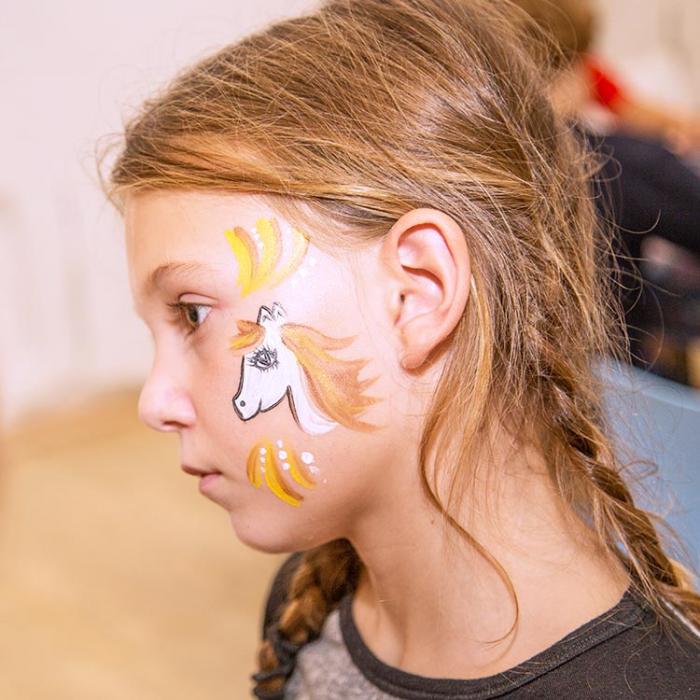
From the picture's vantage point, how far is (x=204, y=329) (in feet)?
2.70

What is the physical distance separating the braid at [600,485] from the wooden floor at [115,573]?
1.29 metres

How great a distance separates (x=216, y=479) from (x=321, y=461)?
11 cm

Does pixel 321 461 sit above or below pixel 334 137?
below

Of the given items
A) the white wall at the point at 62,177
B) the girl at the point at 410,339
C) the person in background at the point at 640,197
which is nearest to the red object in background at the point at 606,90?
the person in background at the point at 640,197

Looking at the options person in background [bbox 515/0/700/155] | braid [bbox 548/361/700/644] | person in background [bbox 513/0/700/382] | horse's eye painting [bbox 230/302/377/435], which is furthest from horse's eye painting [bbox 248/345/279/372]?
person in background [bbox 515/0/700/155]

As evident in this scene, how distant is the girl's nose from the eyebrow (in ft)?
0.26

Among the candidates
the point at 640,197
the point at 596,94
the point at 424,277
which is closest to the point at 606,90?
the point at 596,94

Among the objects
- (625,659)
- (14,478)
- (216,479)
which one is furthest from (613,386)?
(14,478)

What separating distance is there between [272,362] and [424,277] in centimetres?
14

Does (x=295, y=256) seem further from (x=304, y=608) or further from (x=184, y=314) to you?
(x=304, y=608)

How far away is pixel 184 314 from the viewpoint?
2.74 feet

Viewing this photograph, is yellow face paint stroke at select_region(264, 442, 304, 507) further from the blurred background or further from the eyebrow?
the blurred background

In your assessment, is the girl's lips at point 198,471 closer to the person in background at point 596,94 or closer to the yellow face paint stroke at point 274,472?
the yellow face paint stroke at point 274,472

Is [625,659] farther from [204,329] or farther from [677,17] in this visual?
[677,17]
